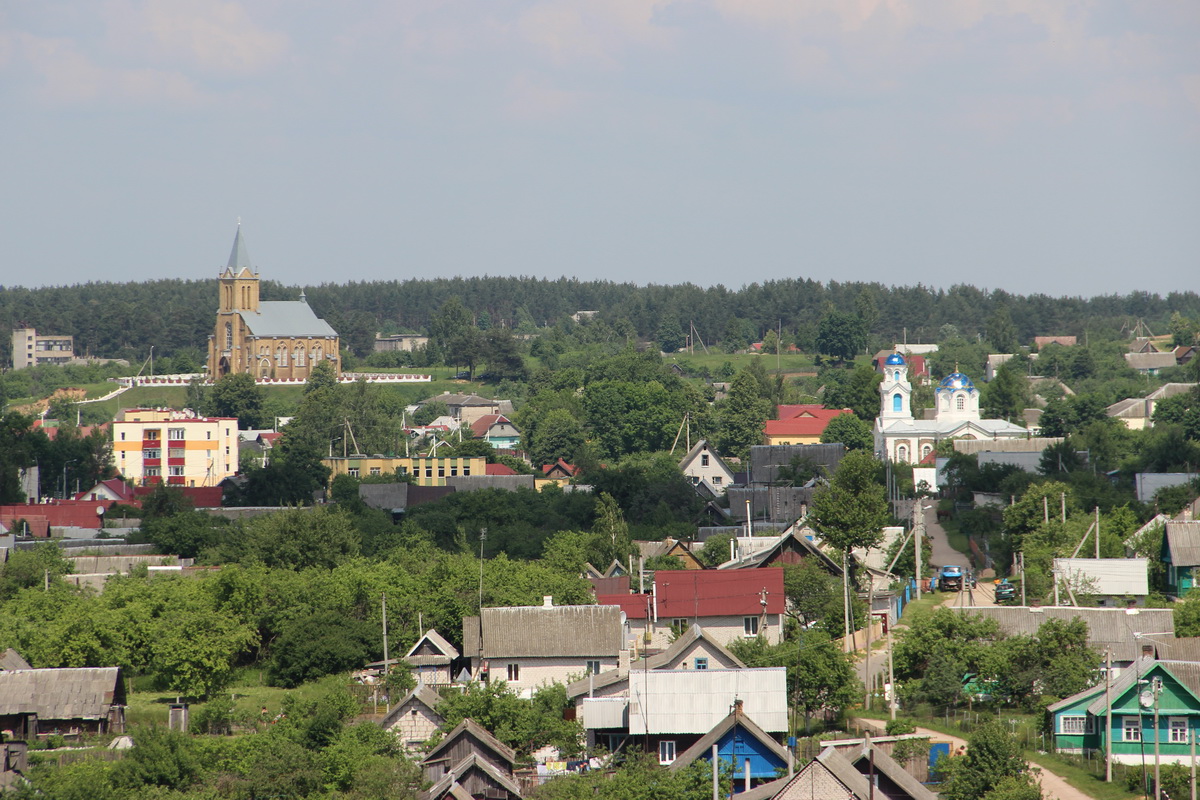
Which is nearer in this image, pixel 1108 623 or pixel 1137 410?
pixel 1108 623

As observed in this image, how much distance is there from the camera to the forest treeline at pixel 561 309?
142250mm

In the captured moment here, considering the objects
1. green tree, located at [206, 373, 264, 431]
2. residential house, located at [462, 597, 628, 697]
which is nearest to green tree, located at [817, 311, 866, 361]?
green tree, located at [206, 373, 264, 431]

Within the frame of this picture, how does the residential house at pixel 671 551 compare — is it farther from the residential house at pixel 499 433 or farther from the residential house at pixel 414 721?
the residential house at pixel 499 433

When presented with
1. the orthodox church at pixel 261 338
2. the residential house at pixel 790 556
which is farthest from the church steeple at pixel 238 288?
the residential house at pixel 790 556

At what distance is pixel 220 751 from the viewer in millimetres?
25766

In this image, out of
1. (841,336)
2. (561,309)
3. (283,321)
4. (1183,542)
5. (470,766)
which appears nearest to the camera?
(470,766)

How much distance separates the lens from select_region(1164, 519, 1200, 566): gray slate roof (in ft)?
118

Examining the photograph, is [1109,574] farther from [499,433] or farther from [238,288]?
[238,288]

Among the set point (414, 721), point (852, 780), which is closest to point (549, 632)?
point (414, 721)

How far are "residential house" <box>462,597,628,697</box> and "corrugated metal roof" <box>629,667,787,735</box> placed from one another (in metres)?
4.18

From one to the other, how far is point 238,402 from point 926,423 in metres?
44.4

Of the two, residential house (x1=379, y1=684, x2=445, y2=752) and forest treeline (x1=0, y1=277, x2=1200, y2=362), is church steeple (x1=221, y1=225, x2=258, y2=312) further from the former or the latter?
residential house (x1=379, y1=684, x2=445, y2=752)

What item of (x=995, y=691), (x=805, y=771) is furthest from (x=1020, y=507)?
(x=805, y=771)

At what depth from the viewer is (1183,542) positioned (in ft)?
119
